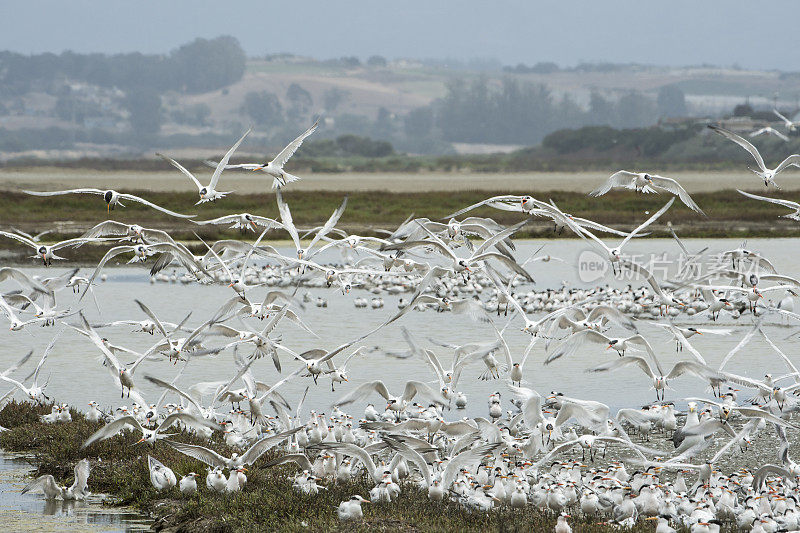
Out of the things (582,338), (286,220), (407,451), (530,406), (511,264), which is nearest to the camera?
(407,451)

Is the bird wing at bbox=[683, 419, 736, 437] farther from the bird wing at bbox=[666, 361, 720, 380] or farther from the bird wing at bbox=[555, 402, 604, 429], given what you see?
the bird wing at bbox=[555, 402, 604, 429]

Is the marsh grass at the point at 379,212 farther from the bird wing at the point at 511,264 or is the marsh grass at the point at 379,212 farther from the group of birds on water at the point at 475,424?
the bird wing at the point at 511,264

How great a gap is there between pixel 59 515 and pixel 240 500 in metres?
2.31

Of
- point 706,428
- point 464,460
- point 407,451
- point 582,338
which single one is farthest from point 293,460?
point 706,428

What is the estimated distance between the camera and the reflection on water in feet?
39.9

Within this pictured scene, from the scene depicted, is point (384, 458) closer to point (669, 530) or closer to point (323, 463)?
point (323, 463)

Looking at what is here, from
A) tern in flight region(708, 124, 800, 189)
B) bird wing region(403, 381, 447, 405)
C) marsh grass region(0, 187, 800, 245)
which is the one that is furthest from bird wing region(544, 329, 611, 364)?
marsh grass region(0, 187, 800, 245)

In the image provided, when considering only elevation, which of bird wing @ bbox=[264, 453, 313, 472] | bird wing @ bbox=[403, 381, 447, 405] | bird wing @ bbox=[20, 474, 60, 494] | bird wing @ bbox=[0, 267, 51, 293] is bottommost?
bird wing @ bbox=[20, 474, 60, 494]

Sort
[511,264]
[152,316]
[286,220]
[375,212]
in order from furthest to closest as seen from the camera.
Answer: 1. [375,212]
2. [286,220]
3. [152,316]
4. [511,264]

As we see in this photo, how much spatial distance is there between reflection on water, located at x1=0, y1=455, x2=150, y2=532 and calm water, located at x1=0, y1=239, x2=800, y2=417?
471 centimetres

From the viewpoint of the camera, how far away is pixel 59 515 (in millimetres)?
12555

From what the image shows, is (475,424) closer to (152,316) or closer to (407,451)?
(407,451)

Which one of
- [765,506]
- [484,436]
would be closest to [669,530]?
[765,506]

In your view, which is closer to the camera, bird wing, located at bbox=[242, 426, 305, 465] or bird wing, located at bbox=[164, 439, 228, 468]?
bird wing, located at bbox=[242, 426, 305, 465]
